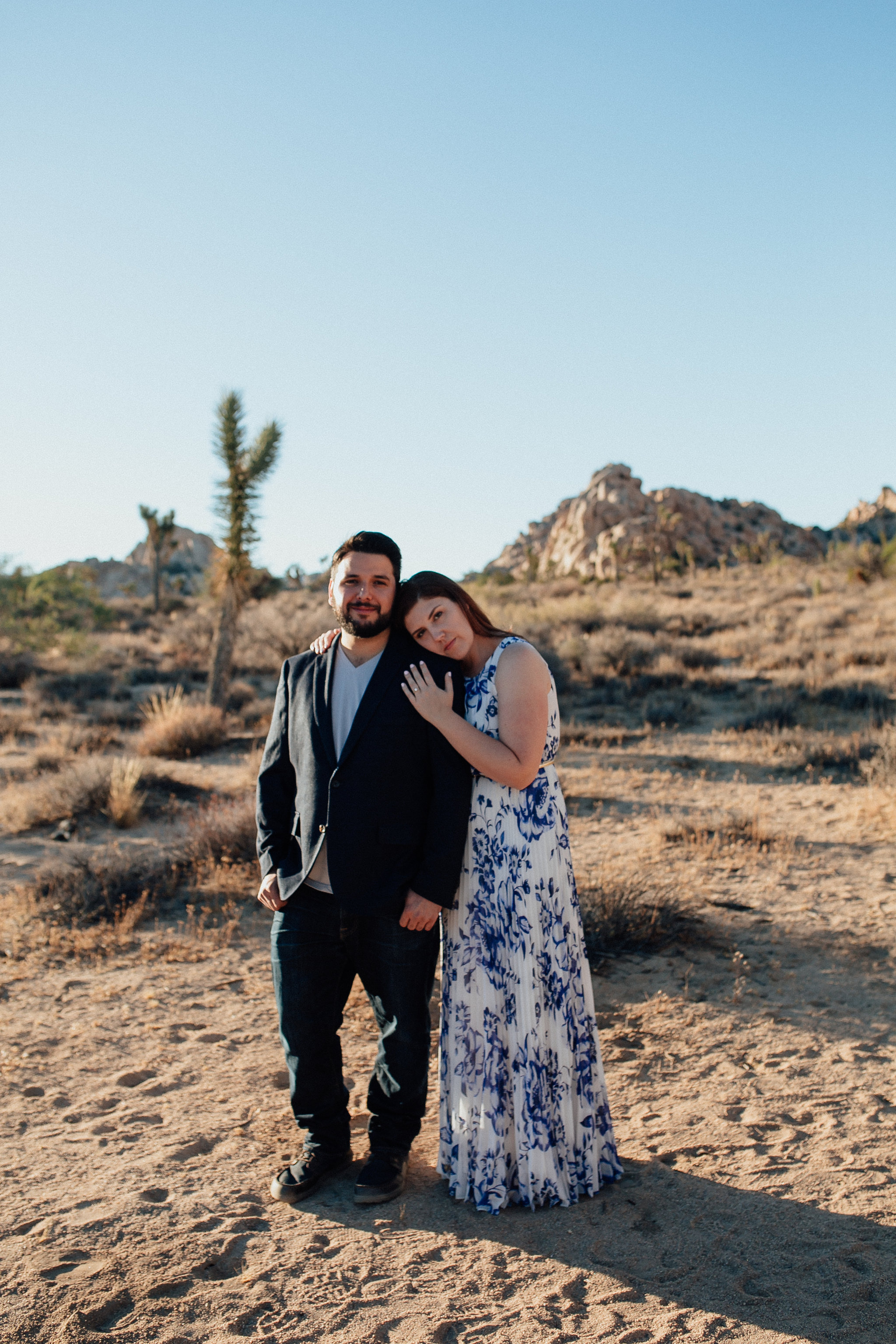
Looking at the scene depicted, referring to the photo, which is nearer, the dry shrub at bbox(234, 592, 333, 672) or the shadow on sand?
the shadow on sand

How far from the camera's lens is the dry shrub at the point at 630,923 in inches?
205

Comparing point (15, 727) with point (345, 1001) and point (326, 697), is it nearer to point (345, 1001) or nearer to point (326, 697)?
point (345, 1001)

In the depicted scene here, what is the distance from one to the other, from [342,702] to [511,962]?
3.30 feet

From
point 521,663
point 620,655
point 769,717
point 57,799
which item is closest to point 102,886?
point 57,799

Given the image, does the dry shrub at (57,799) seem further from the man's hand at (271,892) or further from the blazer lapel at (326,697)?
the blazer lapel at (326,697)

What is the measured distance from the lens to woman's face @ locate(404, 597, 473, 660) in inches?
113

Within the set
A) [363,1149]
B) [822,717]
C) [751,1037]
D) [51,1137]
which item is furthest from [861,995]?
[822,717]

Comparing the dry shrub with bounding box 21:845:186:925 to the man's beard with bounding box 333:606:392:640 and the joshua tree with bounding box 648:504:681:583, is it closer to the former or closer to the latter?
the man's beard with bounding box 333:606:392:640

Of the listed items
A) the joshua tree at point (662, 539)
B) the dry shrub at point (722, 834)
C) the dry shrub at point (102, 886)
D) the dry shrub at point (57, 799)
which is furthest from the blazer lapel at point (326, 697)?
the joshua tree at point (662, 539)

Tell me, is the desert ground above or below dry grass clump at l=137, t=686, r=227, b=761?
below

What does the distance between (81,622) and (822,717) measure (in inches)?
727

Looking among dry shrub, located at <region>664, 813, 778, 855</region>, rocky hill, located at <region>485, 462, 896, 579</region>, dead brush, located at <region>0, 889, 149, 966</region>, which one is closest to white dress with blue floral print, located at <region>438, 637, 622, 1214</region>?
dead brush, located at <region>0, 889, 149, 966</region>

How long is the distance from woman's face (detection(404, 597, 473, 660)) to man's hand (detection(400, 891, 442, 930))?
0.79 metres

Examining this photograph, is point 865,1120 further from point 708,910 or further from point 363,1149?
point 708,910
